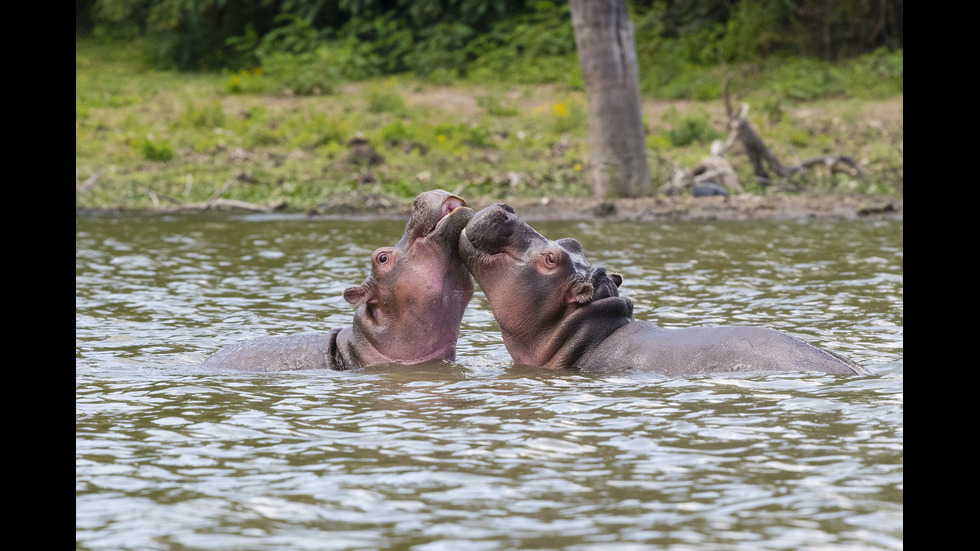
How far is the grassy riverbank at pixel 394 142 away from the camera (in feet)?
57.5

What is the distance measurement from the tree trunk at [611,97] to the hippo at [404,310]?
948 cm

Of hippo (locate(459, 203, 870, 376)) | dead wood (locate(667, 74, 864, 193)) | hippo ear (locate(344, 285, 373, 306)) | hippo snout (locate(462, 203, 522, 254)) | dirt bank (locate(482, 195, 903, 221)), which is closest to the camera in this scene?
hippo (locate(459, 203, 870, 376))

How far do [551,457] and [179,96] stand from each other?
21.6m

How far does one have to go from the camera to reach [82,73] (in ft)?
94.0

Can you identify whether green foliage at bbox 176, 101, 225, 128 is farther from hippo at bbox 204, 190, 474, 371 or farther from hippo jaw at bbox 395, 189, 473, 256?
hippo jaw at bbox 395, 189, 473, 256

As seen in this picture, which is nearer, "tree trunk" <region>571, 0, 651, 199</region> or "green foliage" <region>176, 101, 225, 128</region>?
"tree trunk" <region>571, 0, 651, 199</region>

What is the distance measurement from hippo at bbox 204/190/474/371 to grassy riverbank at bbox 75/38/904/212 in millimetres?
9237

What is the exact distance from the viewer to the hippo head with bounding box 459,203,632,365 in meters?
6.75

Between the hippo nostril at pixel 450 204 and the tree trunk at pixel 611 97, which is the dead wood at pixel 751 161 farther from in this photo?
the hippo nostril at pixel 450 204

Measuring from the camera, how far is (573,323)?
6.92 m

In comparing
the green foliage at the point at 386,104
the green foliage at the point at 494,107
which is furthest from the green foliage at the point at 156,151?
the green foliage at the point at 494,107

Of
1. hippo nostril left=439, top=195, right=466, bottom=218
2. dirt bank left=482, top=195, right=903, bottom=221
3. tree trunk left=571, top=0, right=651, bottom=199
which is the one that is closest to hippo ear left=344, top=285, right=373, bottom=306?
hippo nostril left=439, top=195, right=466, bottom=218

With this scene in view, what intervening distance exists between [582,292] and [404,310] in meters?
1.02

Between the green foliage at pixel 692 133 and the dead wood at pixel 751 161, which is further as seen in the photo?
the green foliage at pixel 692 133
